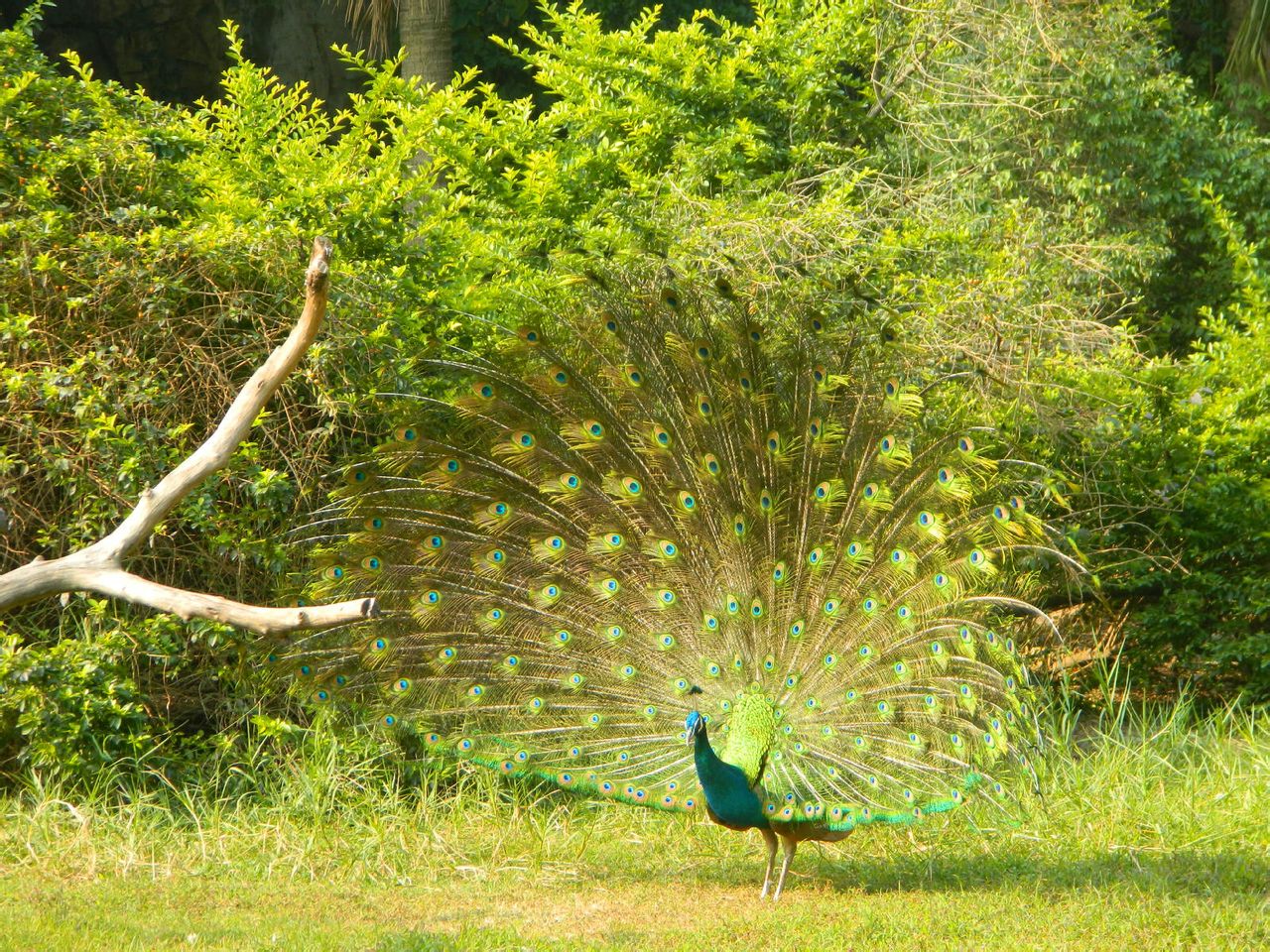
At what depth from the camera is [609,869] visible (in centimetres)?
623

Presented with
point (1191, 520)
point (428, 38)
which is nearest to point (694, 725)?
point (1191, 520)

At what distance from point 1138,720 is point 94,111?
6.95 metres

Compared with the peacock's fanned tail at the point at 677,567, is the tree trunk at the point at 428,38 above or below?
above

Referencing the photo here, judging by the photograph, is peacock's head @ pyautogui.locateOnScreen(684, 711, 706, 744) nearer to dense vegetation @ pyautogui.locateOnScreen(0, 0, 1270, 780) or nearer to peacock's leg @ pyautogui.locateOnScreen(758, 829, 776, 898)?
peacock's leg @ pyautogui.locateOnScreen(758, 829, 776, 898)

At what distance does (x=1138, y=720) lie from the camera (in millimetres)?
7895

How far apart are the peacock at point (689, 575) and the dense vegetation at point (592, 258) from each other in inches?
28.2

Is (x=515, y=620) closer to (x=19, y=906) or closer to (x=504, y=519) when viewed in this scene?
(x=504, y=519)

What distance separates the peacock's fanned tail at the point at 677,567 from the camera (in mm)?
5699

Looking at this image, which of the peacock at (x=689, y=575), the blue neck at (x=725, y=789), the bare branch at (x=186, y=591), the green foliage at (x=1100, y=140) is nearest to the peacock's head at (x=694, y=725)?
the blue neck at (x=725, y=789)

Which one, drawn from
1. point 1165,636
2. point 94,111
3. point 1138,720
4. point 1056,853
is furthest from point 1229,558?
point 94,111

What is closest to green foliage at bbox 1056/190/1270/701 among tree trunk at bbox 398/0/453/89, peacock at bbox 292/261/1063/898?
peacock at bbox 292/261/1063/898

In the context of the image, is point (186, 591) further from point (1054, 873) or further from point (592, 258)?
point (592, 258)

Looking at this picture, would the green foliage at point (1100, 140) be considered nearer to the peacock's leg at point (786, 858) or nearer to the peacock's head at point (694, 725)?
the peacock's leg at point (786, 858)

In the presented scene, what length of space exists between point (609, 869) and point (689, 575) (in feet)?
4.71
